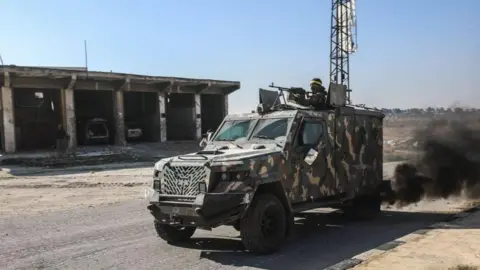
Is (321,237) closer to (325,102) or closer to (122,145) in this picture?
(325,102)

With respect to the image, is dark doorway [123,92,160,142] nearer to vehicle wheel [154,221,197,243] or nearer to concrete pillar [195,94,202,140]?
concrete pillar [195,94,202,140]

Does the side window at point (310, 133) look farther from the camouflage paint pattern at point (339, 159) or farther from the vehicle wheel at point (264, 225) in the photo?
the vehicle wheel at point (264, 225)

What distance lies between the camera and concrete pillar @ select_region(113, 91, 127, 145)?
30.7 metres

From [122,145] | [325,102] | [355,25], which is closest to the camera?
[325,102]

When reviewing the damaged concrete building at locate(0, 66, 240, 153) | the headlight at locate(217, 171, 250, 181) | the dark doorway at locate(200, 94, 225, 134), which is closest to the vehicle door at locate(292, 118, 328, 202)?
the headlight at locate(217, 171, 250, 181)

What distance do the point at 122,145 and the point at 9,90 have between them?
7390 mm

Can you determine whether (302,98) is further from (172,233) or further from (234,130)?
(172,233)

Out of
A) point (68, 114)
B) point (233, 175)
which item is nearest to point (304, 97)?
point (233, 175)

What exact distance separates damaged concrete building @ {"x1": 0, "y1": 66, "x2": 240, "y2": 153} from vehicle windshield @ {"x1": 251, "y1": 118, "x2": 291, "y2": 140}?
833 inches

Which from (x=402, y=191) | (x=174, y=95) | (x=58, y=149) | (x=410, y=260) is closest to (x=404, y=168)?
(x=402, y=191)

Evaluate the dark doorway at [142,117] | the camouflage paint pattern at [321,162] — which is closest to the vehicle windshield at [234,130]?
the camouflage paint pattern at [321,162]

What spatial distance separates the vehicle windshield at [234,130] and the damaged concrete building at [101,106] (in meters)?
20.3

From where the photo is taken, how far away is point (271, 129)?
8.06m

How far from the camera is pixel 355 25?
36.3 metres
